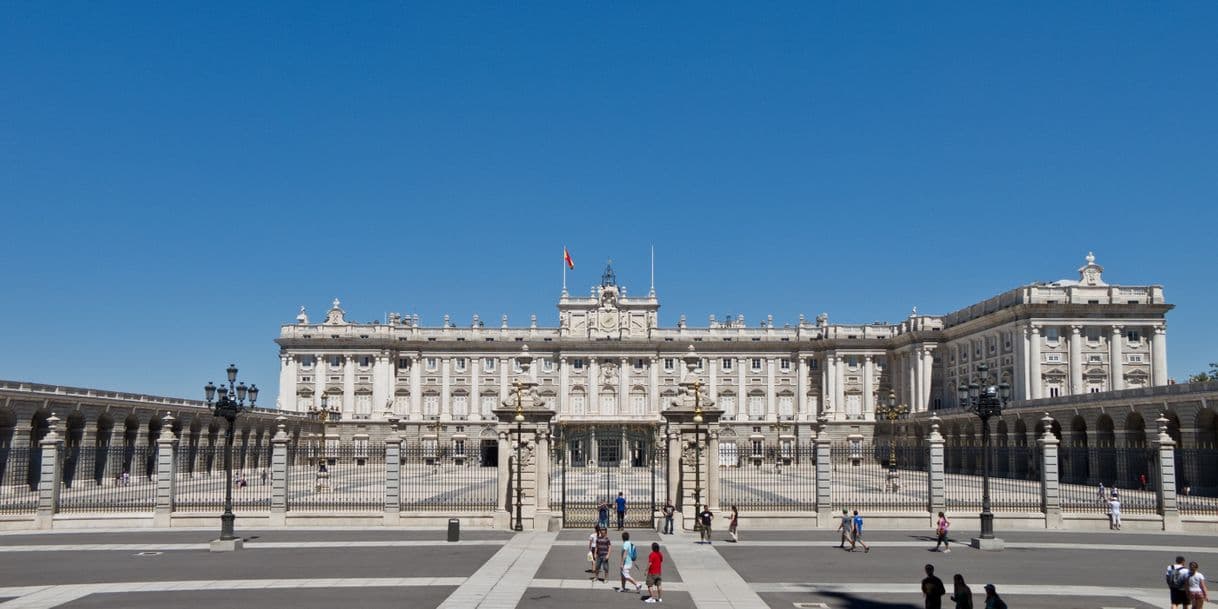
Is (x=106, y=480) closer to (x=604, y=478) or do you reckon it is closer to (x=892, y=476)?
(x=604, y=478)

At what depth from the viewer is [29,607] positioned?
20344 millimetres

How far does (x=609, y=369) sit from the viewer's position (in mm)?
114812

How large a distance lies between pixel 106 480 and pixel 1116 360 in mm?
72815

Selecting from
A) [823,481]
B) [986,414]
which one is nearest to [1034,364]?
[986,414]

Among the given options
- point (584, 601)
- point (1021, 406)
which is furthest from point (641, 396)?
point (584, 601)

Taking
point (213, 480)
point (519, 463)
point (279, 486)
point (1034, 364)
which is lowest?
point (213, 480)

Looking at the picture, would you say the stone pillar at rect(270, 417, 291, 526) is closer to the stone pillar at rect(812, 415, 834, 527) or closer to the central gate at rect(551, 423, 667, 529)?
the central gate at rect(551, 423, 667, 529)

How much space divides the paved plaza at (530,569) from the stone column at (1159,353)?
52840 mm

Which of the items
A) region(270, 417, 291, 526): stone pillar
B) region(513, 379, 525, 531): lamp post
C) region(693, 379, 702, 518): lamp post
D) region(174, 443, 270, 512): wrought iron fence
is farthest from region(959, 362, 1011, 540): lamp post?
region(174, 443, 270, 512): wrought iron fence

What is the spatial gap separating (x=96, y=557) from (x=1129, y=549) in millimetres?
28996

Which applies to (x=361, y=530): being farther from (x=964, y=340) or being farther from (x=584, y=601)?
(x=964, y=340)

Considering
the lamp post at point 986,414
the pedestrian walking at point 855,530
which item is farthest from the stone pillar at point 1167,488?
the pedestrian walking at point 855,530

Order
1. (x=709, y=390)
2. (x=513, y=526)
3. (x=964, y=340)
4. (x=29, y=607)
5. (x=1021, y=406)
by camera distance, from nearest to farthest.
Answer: (x=29, y=607) → (x=513, y=526) → (x=1021, y=406) → (x=964, y=340) → (x=709, y=390)

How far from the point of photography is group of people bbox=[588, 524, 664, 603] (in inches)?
832
